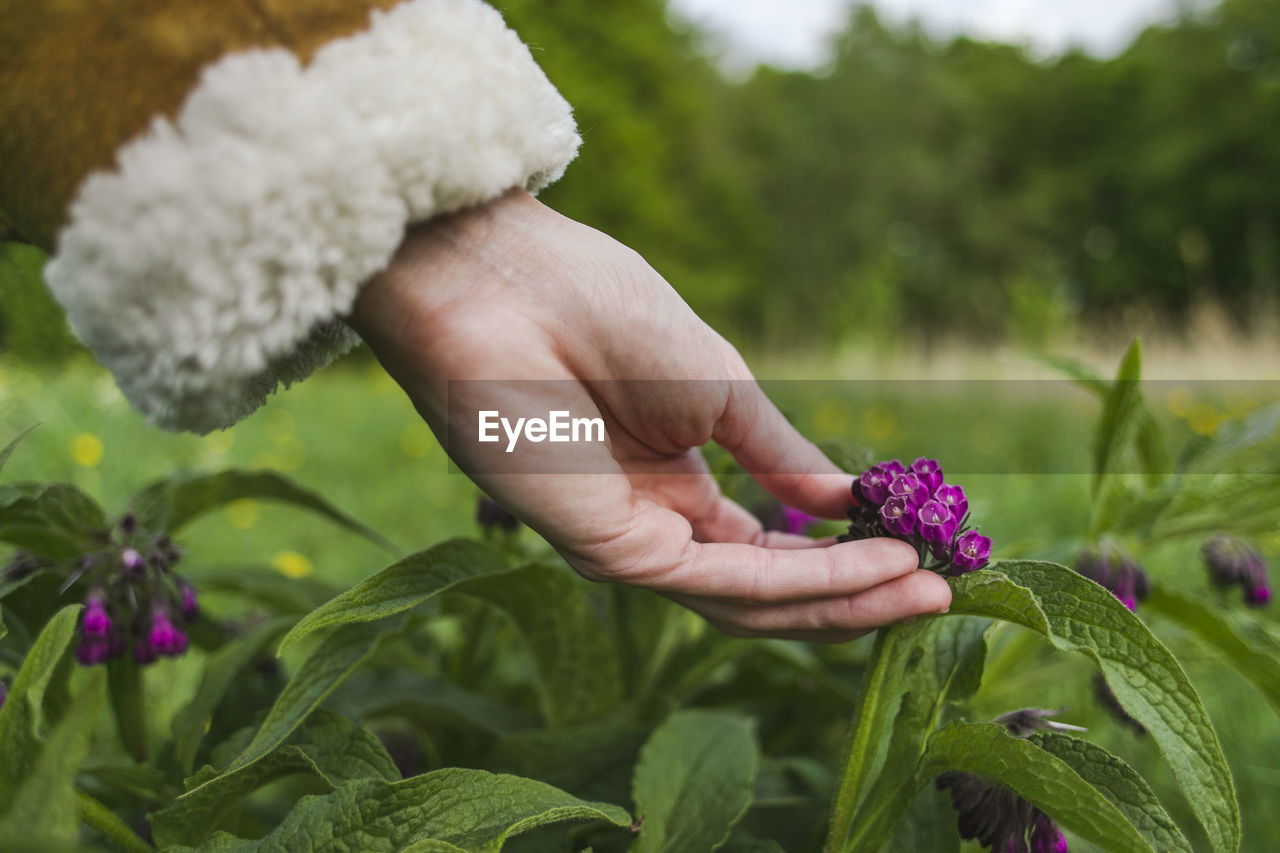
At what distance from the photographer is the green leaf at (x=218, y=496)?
149 cm

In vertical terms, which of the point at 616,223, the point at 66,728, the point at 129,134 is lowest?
the point at 66,728

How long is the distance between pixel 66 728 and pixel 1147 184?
35.0 metres

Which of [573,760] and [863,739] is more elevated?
[863,739]

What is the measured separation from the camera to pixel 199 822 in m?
1.09

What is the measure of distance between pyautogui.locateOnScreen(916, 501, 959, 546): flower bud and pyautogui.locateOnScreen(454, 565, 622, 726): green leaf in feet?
1.89

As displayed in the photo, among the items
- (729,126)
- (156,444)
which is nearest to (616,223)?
(729,126)

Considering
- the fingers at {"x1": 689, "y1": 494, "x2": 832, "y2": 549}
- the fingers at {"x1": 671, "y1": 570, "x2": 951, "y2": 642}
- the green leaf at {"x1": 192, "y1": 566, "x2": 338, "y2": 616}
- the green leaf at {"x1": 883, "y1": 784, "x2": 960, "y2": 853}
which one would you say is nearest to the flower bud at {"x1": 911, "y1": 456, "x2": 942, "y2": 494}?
the fingers at {"x1": 671, "y1": 570, "x2": 951, "y2": 642}

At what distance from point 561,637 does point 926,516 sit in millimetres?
688

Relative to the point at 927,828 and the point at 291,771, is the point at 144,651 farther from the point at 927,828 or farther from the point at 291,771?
the point at 927,828

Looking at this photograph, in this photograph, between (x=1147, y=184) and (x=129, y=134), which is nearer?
(x=129, y=134)

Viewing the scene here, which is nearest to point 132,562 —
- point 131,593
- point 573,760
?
point 131,593

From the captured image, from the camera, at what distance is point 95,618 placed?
4.13 feet

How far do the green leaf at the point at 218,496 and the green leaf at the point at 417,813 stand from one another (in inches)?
24.8

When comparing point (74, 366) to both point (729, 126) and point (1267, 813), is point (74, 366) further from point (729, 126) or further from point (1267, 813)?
point (729, 126)
